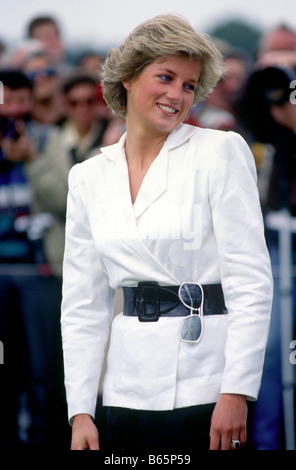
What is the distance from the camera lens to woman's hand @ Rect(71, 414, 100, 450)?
6.82 feet

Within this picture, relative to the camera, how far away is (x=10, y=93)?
376cm

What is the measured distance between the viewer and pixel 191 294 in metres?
1.96

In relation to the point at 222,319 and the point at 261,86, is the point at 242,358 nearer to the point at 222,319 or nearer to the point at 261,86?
the point at 222,319

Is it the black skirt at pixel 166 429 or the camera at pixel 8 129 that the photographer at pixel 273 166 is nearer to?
the camera at pixel 8 129

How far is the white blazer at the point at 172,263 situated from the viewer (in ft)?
6.23

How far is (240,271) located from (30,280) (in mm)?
1840

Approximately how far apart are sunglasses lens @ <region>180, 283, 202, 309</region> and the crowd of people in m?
1.45

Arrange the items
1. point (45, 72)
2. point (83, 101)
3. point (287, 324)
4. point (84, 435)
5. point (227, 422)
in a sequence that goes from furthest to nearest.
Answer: point (45, 72) < point (83, 101) < point (287, 324) < point (84, 435) < point (227, 422)

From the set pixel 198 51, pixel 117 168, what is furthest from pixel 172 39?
pixel 117 168

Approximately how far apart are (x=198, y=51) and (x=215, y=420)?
34.3 inches

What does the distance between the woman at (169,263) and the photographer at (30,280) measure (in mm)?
1462

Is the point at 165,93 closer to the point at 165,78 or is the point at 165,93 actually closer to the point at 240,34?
the point at 165,78

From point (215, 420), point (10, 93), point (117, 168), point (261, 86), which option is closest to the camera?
point (215, 420)

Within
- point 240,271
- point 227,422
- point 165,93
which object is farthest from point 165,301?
point 165,93
